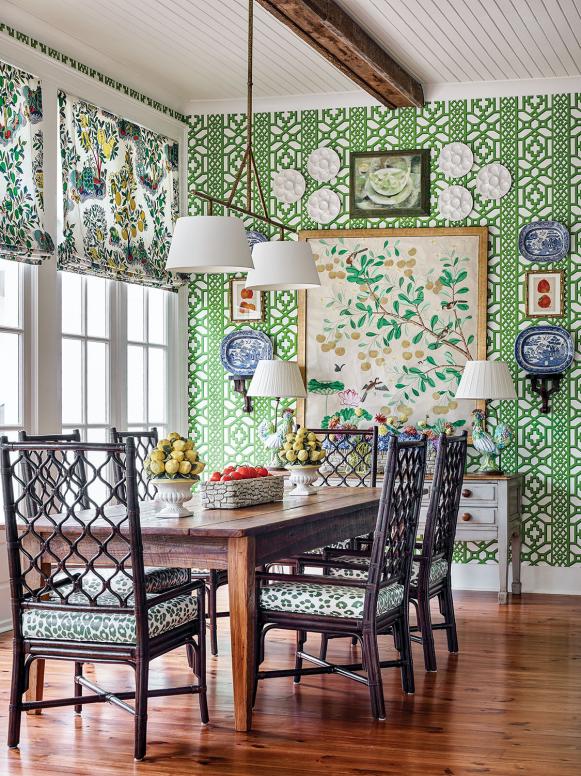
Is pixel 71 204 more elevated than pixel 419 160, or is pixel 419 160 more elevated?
pixel 419 160

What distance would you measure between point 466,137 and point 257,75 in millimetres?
1413

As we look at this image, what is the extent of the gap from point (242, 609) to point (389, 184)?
161 inches

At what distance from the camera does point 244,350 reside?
735 cm

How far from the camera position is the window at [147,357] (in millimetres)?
6922

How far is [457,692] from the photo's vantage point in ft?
14.3

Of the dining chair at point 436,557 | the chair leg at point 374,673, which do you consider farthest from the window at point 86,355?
the chair leg at point 374,673

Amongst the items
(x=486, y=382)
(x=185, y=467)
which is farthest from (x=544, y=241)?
(x=185, y=467)

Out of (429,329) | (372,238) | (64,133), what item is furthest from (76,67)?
(429,329)

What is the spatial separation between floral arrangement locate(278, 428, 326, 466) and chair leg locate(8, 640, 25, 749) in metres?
1.72

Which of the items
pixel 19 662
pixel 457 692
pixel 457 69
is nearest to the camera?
pixel 19 662

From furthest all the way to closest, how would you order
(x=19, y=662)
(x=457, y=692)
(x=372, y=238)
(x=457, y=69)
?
(x=372, y=238), (x=457, y=69), (x=457, y=692), (x=19, y=662)

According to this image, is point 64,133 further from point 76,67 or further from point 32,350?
point 32,350

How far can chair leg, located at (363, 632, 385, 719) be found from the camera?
3.92 m

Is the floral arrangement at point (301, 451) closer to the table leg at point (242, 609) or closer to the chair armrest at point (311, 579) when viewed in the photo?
the chair armrest at point (311, 579)
